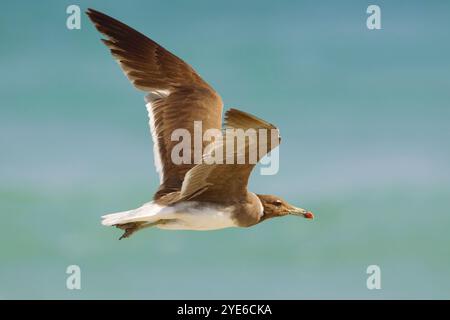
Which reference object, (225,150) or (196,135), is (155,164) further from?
(225,150)

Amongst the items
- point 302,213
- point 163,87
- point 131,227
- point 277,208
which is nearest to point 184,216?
point 131,227

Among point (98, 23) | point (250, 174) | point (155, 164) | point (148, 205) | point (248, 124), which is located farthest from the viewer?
point (98, 23)

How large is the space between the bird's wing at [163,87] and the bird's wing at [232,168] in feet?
3.23

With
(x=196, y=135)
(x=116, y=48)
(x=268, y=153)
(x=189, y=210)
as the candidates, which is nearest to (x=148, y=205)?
(x=189, y=210)

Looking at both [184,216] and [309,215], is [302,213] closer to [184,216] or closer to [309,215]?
[309,215]

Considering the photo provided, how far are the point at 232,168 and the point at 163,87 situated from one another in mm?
2605

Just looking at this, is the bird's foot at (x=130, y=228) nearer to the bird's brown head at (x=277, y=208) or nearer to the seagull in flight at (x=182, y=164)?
the seagull in flight at (x=182, y=164)

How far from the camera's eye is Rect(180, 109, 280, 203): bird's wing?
7000 mm

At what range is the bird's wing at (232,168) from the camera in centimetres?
700

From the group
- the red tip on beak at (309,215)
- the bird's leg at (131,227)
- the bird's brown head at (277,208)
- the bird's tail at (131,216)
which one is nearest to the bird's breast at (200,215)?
the bird's tail at (131,216)

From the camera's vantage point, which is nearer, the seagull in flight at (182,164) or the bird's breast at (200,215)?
the seagull in flight at (182,164)

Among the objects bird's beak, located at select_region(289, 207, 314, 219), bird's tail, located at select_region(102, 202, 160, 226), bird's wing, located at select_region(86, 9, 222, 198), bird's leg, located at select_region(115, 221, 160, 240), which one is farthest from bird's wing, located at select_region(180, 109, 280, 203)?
bird's beak, located at select_region(289, 207, 314, 219)

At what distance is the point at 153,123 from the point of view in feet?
32.7
